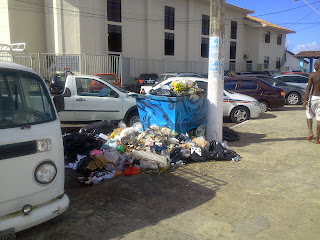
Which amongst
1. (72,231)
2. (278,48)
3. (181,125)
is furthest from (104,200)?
(278,48)

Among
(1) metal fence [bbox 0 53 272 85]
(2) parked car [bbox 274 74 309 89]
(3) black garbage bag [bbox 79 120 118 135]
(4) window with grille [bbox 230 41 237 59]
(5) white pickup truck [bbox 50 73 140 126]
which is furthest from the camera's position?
(4) window with grille [bbox 230 41 237 59]

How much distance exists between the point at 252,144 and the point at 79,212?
4.85m

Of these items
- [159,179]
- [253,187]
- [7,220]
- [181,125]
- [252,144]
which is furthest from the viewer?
[252,144]

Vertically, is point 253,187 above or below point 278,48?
below

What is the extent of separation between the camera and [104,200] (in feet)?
14.3

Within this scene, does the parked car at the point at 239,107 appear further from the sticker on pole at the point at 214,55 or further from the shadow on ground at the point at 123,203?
the shadow on ground at the point at 123,203

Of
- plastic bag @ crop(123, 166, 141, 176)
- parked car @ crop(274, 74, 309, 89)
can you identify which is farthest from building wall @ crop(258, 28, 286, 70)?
plastic bag @ crop(123, 166, 141, 176)

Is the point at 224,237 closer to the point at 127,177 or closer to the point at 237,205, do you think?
the point at 237,205

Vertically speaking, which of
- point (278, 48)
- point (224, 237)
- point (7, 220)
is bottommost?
point (224, 237)

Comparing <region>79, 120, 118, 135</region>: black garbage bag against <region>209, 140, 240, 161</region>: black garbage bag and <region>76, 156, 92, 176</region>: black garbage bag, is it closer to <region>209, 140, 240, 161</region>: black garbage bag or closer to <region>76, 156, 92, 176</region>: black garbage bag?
<region>76, 156, 92, 176</region>: black garbage bag

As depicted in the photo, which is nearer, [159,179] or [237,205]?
[237,205]

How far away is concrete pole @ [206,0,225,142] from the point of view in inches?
255

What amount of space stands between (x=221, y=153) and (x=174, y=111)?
54.8 inches

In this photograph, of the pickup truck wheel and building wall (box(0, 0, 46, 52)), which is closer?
the pickup truck wheel
